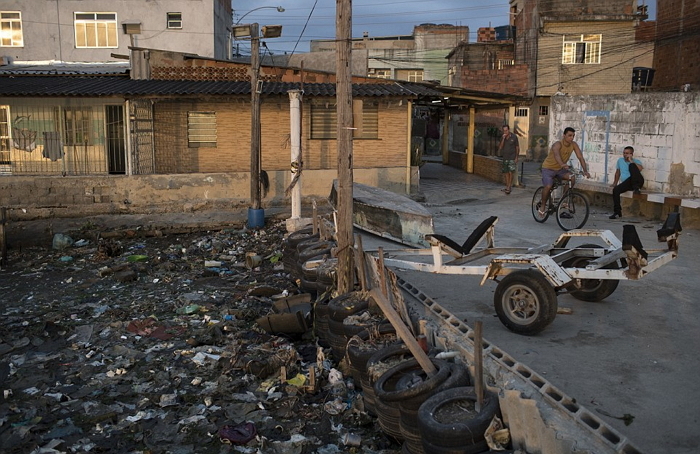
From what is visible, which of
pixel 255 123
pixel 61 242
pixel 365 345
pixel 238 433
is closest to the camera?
pixel 238 433

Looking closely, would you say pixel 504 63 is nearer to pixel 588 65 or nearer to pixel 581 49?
pixel 581 49

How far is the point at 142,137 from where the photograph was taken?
1820 cm

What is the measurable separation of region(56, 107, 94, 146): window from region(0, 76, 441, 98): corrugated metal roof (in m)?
1.01

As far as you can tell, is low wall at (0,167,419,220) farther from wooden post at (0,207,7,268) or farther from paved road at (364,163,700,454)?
paved road at (364,163,700,454)

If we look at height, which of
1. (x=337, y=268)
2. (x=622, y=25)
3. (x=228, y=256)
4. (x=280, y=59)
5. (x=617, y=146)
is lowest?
(x=228, y=256)

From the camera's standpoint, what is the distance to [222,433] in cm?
525

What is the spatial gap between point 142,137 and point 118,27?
36.6ft

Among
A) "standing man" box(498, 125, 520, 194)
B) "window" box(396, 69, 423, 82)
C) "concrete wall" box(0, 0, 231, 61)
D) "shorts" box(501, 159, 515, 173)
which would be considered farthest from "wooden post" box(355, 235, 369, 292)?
"window" box(396, 69, 423, 82)

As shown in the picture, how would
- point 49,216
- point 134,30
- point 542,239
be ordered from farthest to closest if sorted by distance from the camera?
point 134,30 < point 49,216 < point 542,239

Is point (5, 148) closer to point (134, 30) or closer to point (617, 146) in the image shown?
point (134, 30)

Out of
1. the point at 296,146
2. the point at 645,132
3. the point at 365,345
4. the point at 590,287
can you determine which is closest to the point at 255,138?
the point at 296,146

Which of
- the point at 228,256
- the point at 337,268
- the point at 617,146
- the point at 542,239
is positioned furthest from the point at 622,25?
the point at 337,268

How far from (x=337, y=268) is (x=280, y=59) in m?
23.4

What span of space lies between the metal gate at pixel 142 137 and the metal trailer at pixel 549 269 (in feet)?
40.8
